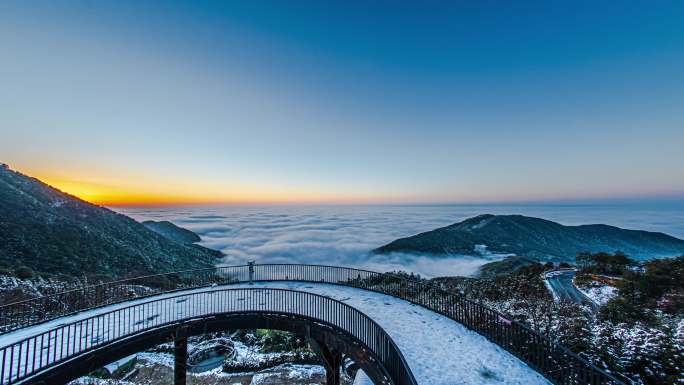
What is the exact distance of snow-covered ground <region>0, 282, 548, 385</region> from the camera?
24.7ft

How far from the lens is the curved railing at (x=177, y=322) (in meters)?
7.43

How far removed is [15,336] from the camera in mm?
9906

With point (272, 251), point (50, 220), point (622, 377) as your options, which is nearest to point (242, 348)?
point (622, 377)

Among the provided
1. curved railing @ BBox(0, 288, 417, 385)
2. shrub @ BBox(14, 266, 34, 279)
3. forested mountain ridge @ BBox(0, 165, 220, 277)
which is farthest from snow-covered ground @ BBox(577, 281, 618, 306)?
forested mountain ridge @ BBox(0, 165, 220, 277)

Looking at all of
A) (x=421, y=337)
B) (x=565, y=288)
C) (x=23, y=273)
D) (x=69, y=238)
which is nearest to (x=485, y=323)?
→ (x=421, y=337)

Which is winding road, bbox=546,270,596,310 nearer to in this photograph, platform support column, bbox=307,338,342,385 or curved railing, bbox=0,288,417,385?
platform support column, bbox=307,338,342,385

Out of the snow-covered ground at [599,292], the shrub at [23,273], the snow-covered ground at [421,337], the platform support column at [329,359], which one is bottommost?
the platform support column at [329,359]

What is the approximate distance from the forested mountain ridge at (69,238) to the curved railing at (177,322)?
777 inches

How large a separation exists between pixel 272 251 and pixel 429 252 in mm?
47899

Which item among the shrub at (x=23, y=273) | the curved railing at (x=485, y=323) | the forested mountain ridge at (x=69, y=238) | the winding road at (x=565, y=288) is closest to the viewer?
the curved railing at (x=485, y=323)

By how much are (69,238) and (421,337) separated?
47.0 meters

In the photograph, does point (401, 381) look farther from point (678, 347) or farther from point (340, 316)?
point (678, 347)

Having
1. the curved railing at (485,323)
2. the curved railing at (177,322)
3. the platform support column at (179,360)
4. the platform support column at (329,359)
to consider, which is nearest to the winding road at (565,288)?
the curved railing at (485,323)

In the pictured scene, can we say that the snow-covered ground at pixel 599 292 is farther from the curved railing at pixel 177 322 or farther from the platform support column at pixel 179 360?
the platform support column at pixel 179 360
